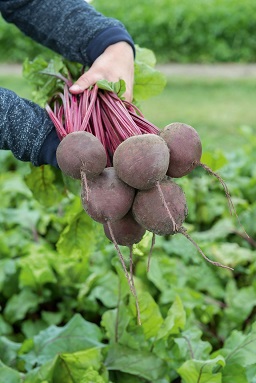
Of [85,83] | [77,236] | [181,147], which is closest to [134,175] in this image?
[181,147]

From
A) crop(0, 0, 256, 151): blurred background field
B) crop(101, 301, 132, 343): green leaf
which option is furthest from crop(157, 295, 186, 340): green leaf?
crop(0, 0, 256, 151): blurred background field

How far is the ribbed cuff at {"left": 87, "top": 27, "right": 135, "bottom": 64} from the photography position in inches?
73.4

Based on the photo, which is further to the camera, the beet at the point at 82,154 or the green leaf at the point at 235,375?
the green leaf at the point at 235,375

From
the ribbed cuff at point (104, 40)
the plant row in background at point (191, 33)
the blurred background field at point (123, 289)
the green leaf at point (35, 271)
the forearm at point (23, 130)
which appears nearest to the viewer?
the forearm at point (23, 130)

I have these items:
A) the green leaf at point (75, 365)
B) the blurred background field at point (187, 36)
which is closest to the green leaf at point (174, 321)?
the green leaf at point (75, 365)

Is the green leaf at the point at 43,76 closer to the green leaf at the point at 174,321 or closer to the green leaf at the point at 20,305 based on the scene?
the green leaf at the point at 174,321

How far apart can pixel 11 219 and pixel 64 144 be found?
2.01 m

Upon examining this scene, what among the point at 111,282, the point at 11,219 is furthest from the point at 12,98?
the point at 11,219

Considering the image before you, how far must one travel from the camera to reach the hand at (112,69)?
69.7 inches

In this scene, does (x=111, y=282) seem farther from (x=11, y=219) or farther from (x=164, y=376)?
(x=11, y=219)

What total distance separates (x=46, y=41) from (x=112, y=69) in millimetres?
369

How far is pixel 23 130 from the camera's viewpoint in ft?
5.27

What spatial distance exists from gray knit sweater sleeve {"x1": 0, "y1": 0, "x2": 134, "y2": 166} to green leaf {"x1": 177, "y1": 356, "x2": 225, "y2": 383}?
2.46 ft

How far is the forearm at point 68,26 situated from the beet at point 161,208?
2.02 ft
